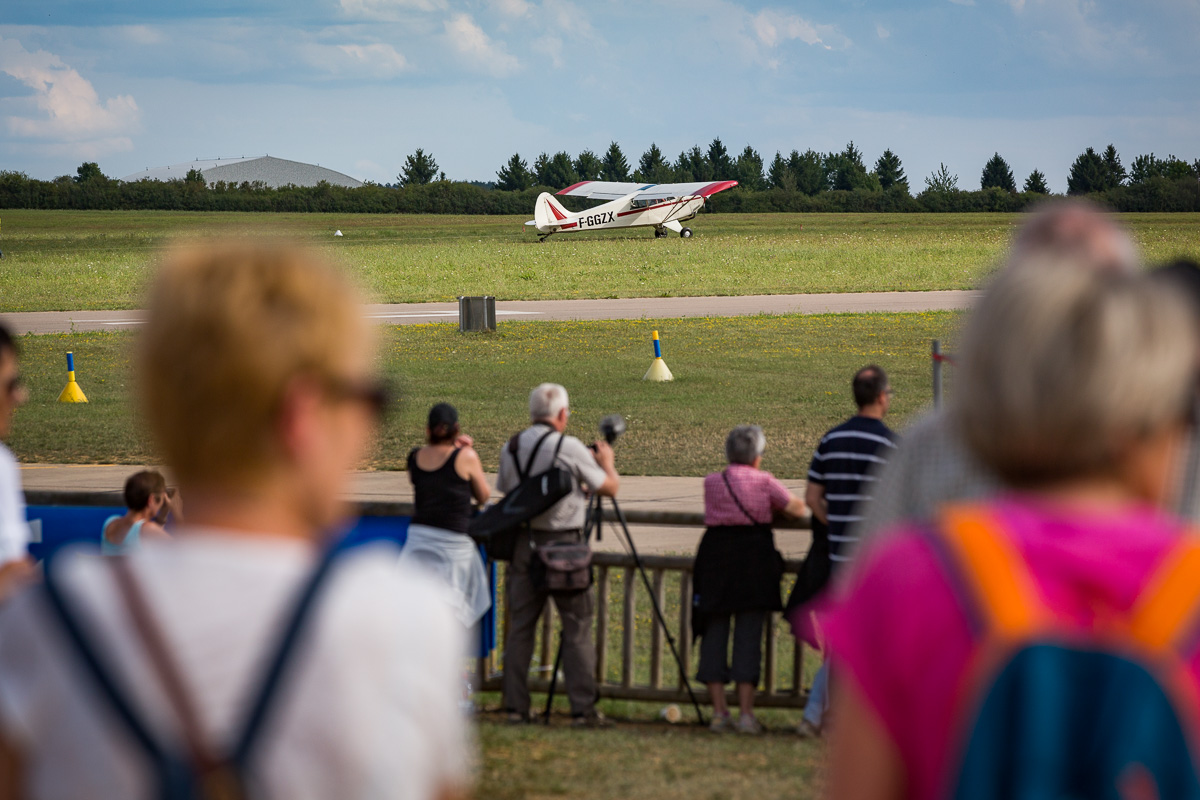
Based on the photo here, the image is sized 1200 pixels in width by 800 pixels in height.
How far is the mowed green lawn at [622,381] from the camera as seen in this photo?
14625mm

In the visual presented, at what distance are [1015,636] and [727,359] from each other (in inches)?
828

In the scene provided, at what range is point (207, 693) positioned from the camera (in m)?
1.35

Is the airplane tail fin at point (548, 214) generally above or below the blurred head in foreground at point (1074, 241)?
above

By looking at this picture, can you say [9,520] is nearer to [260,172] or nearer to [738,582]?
[738,582]

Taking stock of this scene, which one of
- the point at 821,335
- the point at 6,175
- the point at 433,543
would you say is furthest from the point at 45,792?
the point at 6,175

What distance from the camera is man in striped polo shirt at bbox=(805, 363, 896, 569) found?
224 inches

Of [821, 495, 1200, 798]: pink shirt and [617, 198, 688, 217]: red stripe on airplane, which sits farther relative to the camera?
[617, 198, 688, 217]: red stripe on airplane

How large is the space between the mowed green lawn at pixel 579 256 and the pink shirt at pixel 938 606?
73.4ft

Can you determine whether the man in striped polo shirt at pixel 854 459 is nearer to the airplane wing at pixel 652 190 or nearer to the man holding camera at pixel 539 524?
the man holding camera at pixel 539 524

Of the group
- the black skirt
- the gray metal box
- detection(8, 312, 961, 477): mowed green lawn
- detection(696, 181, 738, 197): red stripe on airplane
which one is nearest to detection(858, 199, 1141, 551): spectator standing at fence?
the black skirt

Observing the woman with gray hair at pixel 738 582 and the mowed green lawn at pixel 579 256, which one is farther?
the mowed green lawn at pixel 579 256

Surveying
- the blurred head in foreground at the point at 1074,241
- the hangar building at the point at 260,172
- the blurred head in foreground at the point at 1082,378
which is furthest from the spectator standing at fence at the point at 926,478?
the hangar building at the point at 260,172

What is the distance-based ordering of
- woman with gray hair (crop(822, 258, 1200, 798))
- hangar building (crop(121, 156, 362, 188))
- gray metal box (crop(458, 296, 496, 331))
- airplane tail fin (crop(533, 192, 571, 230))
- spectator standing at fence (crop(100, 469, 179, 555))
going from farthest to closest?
hangar building (crop(121, 156, 362, 188)), airplane tail fin (crop(533, 192, 571, 230)), gray metal box (crop(458, 296, 496, 331)), spectator standing at fence (crop(100, 469, 179, 555)), woman with gray hair (crop(822, 258, 1200, 798))

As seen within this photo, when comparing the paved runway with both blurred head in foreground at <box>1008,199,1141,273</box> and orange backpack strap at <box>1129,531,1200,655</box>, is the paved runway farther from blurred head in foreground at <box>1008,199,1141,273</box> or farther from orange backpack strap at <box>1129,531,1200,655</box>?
orange backpack strap at <box>1129,531,1200,655</box>
